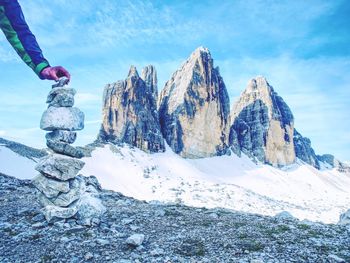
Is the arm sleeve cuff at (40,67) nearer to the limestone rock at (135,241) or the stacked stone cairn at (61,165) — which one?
the stacked stone cairn at (61,165)

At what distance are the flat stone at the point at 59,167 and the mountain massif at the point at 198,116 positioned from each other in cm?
7704

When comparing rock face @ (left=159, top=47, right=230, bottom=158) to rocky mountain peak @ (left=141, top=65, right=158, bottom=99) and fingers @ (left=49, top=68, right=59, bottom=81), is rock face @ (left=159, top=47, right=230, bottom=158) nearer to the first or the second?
rocky mountain peak @ (left=141, top=65, right=158, bottom=99)

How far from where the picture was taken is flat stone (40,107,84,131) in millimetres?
13281

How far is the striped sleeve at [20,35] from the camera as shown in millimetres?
9766

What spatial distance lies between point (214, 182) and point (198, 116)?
3350 centimetres

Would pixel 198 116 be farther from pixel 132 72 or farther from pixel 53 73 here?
pixel 53 73

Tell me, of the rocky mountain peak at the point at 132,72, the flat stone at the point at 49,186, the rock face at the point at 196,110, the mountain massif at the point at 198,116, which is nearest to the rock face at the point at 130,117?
the mountain massif at the point at 198,116

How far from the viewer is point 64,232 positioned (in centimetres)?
1198

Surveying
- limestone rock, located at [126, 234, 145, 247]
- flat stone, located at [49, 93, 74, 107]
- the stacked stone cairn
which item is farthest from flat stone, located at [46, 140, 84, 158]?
limestone rock, located at [126, 234, 145, 247]

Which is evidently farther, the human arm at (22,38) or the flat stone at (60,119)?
the flat stone at (60,119)

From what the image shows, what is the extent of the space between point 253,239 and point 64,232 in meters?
7.89

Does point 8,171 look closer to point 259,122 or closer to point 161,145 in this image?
point 161,145

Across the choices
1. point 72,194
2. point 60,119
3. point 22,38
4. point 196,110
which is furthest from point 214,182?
point 22,38

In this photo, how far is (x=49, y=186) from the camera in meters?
13.4
